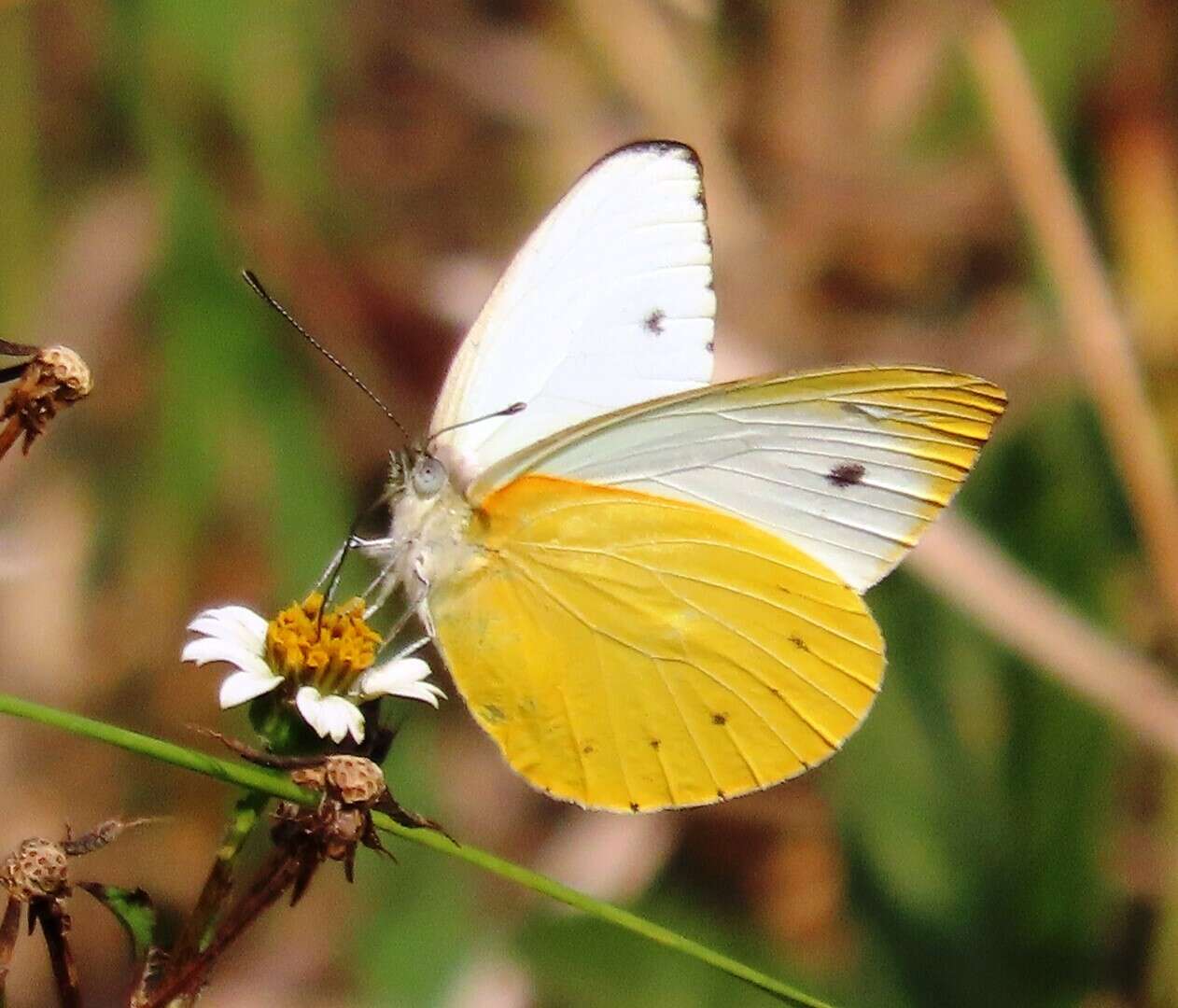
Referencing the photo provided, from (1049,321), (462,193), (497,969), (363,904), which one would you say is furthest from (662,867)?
(462,193)

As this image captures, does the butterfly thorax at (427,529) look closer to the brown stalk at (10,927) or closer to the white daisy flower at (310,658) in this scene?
the white daisy flower at (310,658)

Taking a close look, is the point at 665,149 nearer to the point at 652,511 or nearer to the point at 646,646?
the point at 652,511

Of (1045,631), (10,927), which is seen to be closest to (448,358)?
(1045,631)

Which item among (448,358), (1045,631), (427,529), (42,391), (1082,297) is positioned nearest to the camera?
(42,391)

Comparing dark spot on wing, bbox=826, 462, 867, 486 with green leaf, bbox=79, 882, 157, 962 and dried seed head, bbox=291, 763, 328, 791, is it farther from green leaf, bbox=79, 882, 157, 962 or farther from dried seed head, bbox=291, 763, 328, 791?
green leaf, bbox=79, 882, 157, 962

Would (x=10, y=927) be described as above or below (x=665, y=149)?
below

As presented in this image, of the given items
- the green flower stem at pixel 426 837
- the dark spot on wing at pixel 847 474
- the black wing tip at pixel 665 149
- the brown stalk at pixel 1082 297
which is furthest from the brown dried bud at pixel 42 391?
the brown stalk at pixel 1082 297
